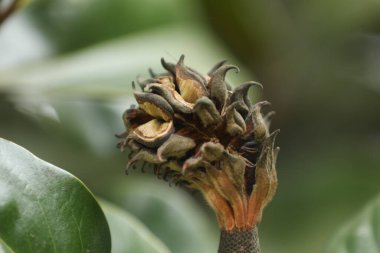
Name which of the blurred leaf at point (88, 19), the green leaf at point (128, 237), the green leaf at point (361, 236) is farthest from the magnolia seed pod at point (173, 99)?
the blurred leaf at point (88, 19)

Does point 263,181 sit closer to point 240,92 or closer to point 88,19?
point 240,92

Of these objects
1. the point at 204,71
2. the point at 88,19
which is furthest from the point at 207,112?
the point at 88,19

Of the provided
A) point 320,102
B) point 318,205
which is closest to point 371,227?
point 318,205

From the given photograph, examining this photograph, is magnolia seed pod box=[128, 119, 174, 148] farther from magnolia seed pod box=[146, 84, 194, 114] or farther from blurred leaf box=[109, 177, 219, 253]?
blurred leaf box=[109, 177, 219, 253]

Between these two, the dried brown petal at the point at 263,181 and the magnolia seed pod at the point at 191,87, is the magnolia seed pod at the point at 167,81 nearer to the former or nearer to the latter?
the magnolia seed pod at the point at 191,87

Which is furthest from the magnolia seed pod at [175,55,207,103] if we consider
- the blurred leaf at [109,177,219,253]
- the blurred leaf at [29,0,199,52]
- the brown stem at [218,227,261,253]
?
the blurred leaf at [29,0,199,52]

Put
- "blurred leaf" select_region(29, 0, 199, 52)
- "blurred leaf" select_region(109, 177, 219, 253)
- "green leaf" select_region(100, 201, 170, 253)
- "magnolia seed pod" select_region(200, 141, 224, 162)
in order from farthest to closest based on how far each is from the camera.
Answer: "blurred leaf" select_region(29, 0, 199, 52) < "blurred leaf" select_region(109, 177, 219, 253) < "green leaf" select_region(100, 201, 170, 253) < "magnolia seed pod" select_region(200, 141, 224, 162)

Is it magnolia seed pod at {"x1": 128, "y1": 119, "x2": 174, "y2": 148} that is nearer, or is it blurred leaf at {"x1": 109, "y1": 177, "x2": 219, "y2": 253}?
magnolia seed pod at {"x1": 128, "y1": 119, "x2": 174, "y2": 148}
